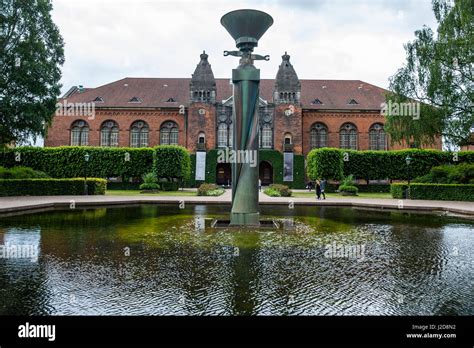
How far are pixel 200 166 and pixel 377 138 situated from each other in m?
23.7

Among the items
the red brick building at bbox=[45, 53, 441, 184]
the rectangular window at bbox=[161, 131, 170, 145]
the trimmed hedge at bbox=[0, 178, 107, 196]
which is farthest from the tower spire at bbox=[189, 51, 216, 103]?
the trimmed hedge at bbox=[0, 178, 107, 196]

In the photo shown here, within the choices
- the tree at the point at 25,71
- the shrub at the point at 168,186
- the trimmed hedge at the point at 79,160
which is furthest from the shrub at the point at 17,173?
the shrub at the point at 168,186

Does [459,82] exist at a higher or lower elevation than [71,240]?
higher

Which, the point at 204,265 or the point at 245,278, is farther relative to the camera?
the point at 204,265

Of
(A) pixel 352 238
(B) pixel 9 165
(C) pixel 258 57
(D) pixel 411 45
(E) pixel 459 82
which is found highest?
(D) pixel 411 45

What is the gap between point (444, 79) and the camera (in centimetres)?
2466

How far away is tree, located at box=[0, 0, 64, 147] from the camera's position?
24391 millimetres

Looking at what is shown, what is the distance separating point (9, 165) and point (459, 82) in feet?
129

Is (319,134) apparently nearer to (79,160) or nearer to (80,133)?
(79,160)

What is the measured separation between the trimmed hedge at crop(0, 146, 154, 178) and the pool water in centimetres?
2542
